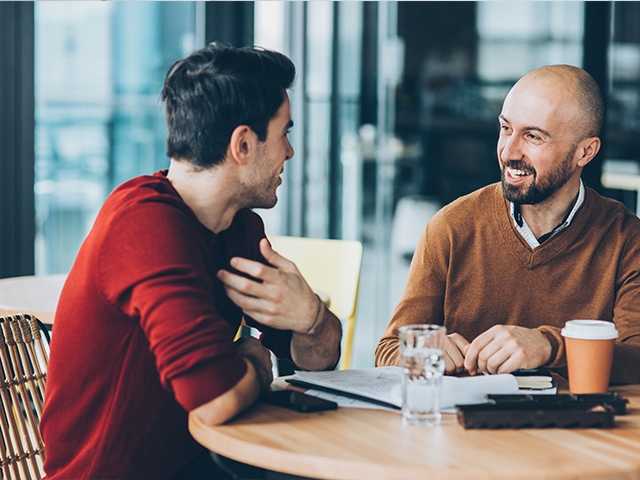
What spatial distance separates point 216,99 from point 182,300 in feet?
1.38

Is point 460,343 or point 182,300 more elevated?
point 182,300

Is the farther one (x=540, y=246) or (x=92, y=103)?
(x=92, y=103)

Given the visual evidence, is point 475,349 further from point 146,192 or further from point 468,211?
point 146,192

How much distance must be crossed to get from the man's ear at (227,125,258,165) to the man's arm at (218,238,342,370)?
16 centimetres

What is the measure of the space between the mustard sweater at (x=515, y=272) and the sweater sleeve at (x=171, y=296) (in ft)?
2.21

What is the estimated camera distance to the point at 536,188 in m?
2.33

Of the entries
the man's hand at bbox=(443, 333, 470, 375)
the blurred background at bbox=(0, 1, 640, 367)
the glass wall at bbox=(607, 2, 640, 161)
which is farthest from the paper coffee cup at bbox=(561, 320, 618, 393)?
the glass wall at bbox=(607, 2, 640, 161)

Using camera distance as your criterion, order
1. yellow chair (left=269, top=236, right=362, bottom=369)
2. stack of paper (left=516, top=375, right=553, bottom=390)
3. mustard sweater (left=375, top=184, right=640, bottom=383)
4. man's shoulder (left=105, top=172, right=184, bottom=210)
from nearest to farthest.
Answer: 1. man's shoulder (left=105, top=172, right=184, bottom=210)
2. stack of paper (left=516, top=375, right=553, bottom=390)
3. mustard sweater (left=375, top=184, right=640, bottom=383)
4. yellow chair (left=269, top=236, right=362, bottom=369)

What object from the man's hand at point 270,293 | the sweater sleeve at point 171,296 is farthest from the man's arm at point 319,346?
the sweater sleeve at point 171,296

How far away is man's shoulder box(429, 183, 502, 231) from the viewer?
2.37m

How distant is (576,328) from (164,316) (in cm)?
72

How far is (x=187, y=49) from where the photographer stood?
179 inches

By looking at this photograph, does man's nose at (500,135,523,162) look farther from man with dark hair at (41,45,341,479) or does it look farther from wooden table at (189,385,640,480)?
wooden table at (189,385,640,480)

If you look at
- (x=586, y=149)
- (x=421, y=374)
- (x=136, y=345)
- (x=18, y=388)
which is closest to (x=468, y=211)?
(x=586, y=149)
